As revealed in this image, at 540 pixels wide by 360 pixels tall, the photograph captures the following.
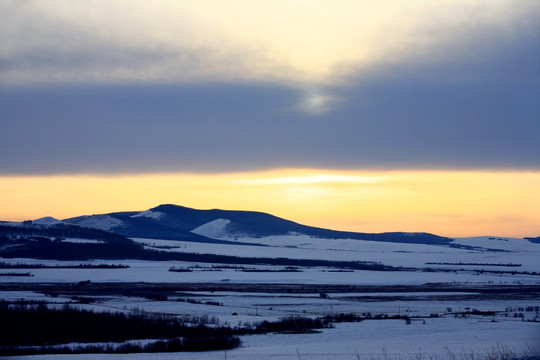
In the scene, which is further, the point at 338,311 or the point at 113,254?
the point at 113,254

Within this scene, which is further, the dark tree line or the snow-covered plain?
the dark tree line

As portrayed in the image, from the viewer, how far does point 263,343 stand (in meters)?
28.0

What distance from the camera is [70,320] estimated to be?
112ft

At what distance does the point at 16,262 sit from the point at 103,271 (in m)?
21.6

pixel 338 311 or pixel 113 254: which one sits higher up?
pixel 113 254

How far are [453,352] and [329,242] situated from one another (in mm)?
163530

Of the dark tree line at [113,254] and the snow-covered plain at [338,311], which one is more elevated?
the dark tree line at [113,254]

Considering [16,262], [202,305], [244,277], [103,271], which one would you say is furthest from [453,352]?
[16,262]

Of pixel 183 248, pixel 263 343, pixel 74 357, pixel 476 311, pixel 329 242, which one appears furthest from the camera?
pixel 329 242

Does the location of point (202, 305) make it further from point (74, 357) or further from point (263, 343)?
point (74, 357)

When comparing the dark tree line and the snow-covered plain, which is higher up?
the dark tree line

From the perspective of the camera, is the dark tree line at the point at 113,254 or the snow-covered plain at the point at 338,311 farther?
the dark tree line at the point at 113,254

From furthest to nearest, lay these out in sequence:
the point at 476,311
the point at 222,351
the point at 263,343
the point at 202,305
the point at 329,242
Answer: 1. the point at 329,242
2. the point at 202,305
3. the point at 476,311
4. the point at 263,343
5. the point at 222,351

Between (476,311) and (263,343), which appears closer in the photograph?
(263,343)
